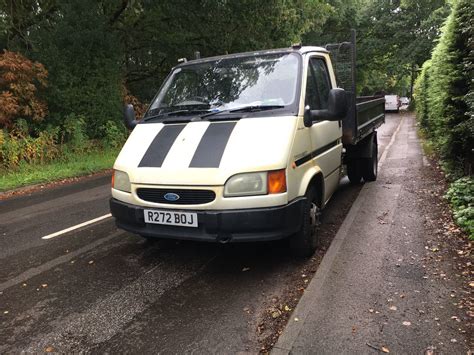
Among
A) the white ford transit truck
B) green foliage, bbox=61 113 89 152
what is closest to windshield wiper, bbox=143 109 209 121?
the white ford transit truck

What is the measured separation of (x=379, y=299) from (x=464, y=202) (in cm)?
326

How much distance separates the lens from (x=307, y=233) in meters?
4.28

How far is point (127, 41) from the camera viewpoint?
17.3 meters

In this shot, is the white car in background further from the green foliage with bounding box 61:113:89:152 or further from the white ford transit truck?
the white ford transit truck

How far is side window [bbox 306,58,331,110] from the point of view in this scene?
4771 millimetres

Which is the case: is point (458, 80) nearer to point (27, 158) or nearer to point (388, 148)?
point (388, 148)

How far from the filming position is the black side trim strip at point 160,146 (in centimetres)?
410

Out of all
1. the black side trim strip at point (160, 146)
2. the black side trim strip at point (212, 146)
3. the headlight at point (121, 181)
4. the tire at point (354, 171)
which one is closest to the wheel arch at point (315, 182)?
the black side trim strip at point (212, 146)

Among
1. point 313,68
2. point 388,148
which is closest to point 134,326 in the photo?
point 313,68

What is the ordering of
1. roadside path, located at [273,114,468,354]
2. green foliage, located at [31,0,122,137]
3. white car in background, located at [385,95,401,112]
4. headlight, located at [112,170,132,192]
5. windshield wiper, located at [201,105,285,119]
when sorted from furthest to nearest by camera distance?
1. white car in background, located at [385,95,401,112]
2. green foliage, located at [31,0,122,137]
3. windshield wiper, located at [201,105,285,119]
4. headlight, located at [112,170,132,192]
5. roadside path, located at [273,114,468,354]

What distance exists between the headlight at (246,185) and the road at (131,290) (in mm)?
920

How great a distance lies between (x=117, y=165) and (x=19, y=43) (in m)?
11.8

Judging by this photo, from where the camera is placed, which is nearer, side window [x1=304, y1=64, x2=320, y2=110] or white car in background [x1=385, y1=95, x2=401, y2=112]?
side window [x1=304, y1=64, x2=320, y2=110]

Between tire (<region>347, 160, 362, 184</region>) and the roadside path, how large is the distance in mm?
2173
